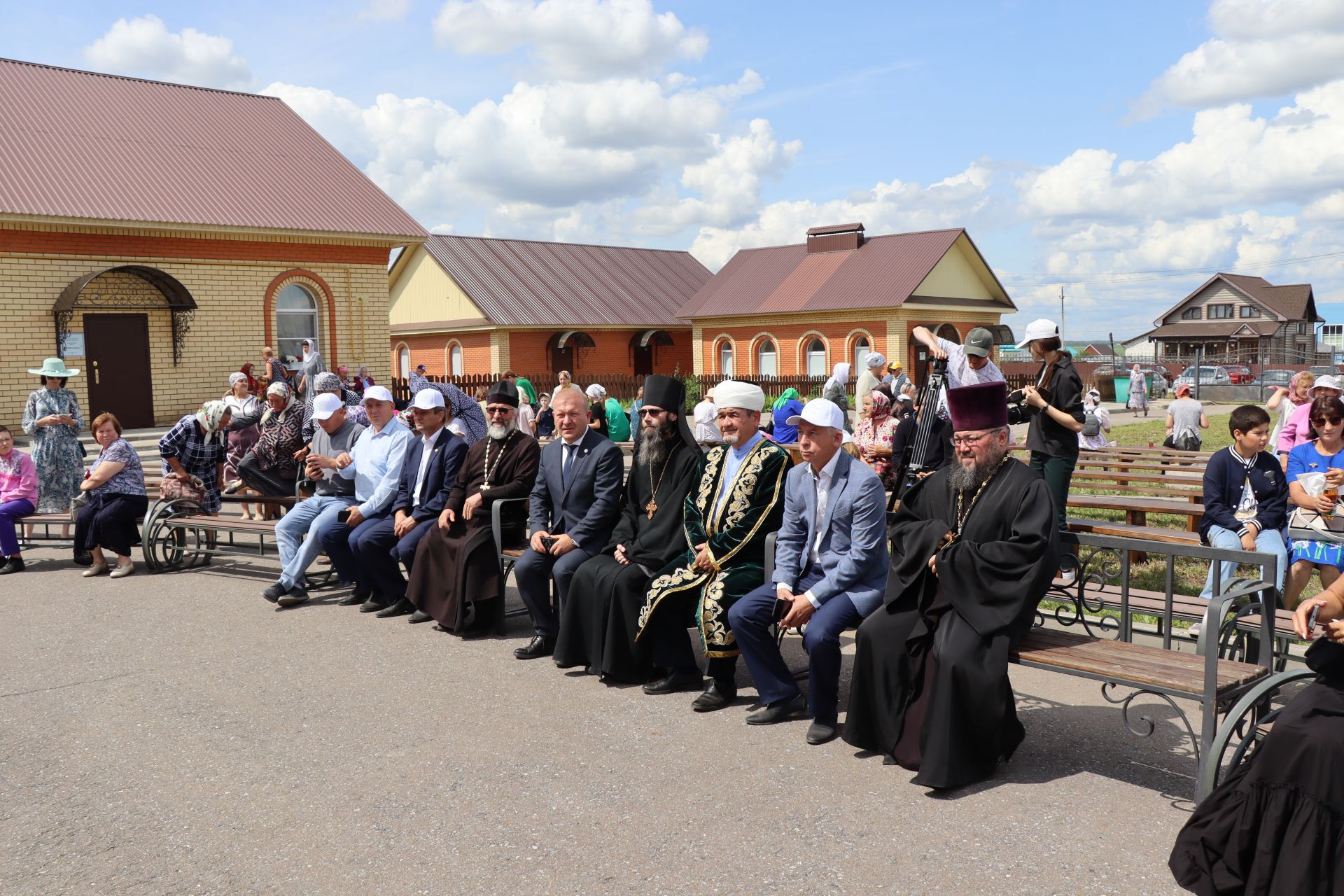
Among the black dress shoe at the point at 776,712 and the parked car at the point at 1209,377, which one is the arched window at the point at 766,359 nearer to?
the parked car at the point at 1209,377

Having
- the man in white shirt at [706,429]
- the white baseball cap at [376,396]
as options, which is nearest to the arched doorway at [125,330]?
the man in white shirt at [706,429]

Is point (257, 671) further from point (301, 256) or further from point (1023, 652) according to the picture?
point (301, 256)


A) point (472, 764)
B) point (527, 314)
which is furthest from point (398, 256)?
point (472, 764)

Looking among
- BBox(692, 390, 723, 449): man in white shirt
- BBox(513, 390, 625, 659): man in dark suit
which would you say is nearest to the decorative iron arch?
BBox(692, 390, 723, 449): man in white shirt

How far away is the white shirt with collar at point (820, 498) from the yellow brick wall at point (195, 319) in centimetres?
1767

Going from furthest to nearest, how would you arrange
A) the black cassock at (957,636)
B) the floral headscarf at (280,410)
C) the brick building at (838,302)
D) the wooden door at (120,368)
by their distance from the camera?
1. the brick building at (838,302)
2. the wooden door at (120,368)
3. the floral headscarf at (280,410)
4. the black cassock at (957,636)

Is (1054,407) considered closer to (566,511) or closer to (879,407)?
(879,407)

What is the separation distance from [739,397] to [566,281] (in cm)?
3688

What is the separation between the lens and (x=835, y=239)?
41562 mm

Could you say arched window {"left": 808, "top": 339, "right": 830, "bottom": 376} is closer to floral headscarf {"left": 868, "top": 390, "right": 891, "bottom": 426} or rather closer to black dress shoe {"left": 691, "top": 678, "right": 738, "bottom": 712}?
floral headscarf {"left": 868, "top": 390, "right": 891, "bottom": 426}

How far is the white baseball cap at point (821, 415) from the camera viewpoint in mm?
5473

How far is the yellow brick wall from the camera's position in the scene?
61.8 feet

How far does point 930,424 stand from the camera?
782 cm

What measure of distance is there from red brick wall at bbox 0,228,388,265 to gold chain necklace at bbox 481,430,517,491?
49.9 feet
